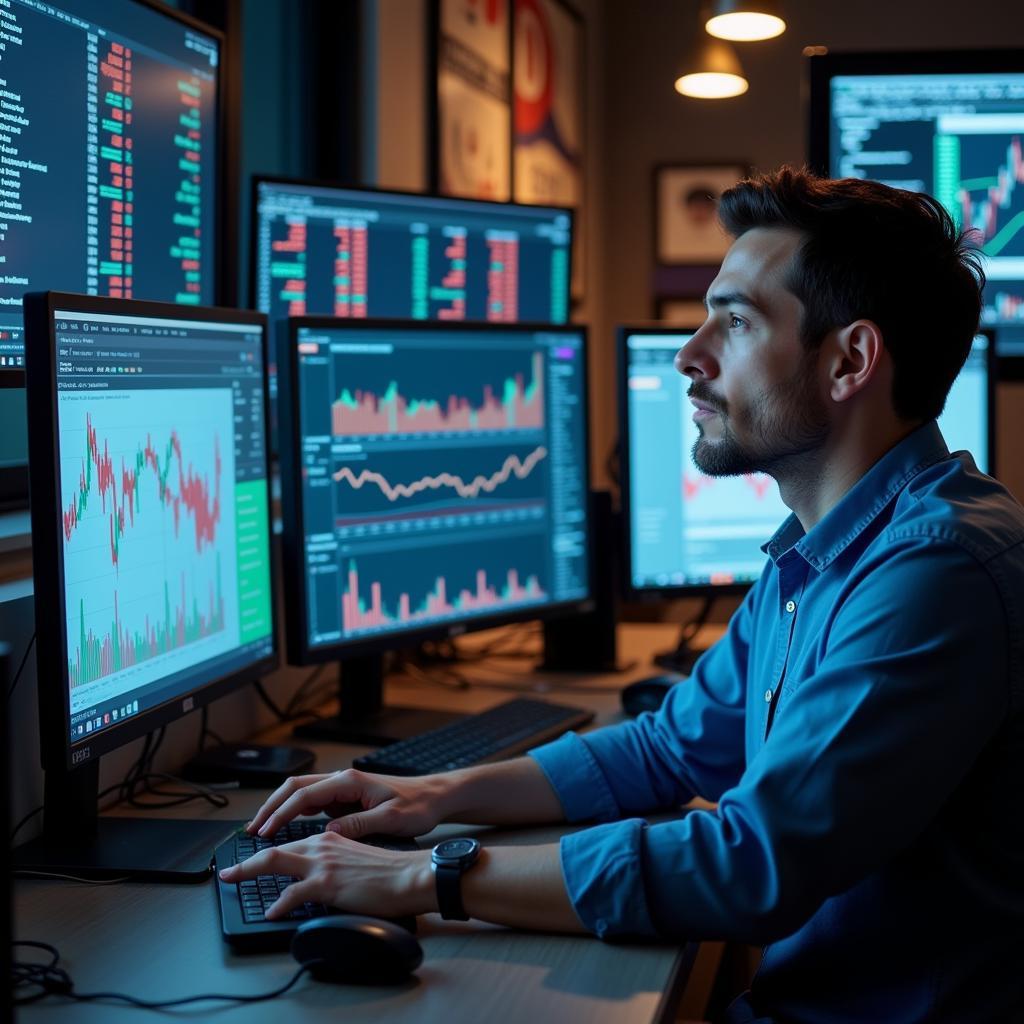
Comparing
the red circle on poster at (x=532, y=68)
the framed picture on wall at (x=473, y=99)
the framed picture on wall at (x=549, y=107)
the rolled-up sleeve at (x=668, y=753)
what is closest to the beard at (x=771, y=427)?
the rolled-up sleeve at (x=668, y=753)

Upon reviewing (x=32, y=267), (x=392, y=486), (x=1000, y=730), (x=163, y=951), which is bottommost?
(x=163, y=951)

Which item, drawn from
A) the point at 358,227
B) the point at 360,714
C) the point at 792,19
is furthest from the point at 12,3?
the point at 792,19

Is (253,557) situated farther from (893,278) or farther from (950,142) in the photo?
(950,142)

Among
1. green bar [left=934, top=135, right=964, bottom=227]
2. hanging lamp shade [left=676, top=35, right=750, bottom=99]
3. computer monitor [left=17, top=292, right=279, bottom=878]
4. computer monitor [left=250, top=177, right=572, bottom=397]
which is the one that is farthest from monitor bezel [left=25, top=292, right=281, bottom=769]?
hanging lamp shade [left=676, top=35, right=750, bottom=99]

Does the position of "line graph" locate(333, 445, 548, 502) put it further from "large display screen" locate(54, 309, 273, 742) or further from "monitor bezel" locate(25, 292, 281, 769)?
"monitor bezel" locate(25, 292, 281, 769)

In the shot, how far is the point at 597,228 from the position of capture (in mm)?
4840

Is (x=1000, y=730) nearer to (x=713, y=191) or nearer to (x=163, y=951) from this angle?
(x=163, y=951)

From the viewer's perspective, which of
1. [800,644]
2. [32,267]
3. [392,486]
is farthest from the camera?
[392,486]

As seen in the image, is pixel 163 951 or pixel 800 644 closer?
pixel 163 951

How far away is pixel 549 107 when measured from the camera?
13.5 feet

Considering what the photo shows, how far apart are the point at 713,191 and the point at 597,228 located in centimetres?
→ 46

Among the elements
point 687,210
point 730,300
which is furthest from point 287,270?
point 687,210

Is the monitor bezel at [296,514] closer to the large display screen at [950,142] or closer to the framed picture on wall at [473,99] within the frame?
the large display screen at [950,142]

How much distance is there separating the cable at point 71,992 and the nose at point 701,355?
0.72m
